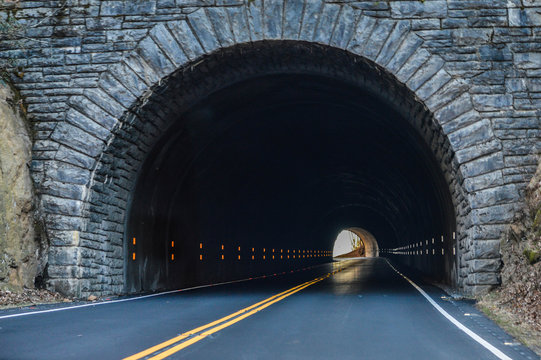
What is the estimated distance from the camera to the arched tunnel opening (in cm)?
1534

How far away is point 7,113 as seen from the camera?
14086mm

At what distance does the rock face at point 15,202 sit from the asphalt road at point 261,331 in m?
1.79

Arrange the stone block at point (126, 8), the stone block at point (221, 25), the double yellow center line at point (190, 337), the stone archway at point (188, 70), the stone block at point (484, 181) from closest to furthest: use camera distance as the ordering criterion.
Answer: the double yellow center line at point (190, 337), the stone block at point (484, 181), the stone archway at point (188, 70), the stone block at point (221, 25), the stone block at point (126, 8)

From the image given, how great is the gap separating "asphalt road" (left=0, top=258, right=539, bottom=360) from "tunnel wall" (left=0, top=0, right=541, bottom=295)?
92.9 inches

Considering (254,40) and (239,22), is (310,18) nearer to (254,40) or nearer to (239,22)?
(254,40)

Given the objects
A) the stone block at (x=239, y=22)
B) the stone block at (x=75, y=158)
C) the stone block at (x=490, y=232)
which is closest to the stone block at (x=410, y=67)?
the stone block at (x=239, y=22)

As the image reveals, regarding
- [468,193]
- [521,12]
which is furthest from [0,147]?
[521,12]

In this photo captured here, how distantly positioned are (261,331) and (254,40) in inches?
312

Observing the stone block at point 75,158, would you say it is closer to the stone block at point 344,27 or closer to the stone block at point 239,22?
the stone block at point 239,22

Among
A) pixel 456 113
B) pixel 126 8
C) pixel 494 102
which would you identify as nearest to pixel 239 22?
pixel 126 8

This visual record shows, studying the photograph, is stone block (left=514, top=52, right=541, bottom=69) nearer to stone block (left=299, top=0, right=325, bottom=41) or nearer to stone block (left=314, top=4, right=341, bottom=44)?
stone block (left=314, top=4, right=341, bottom=44)

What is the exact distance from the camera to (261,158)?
23.8 meters

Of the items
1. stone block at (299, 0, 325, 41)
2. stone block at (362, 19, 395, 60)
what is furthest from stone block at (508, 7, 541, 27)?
stone block at (299, 0, 325, 41)

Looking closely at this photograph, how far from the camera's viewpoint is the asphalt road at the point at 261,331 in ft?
21.5
